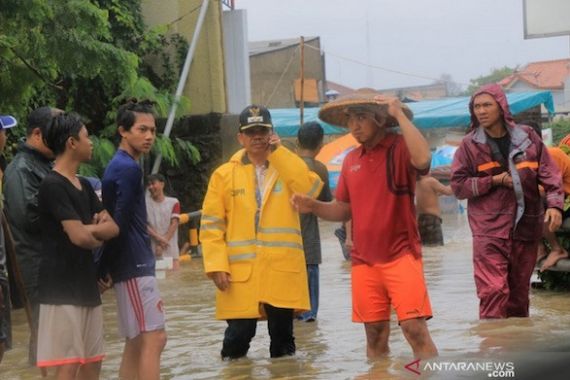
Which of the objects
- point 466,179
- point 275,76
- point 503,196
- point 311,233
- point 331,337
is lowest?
point 331,337

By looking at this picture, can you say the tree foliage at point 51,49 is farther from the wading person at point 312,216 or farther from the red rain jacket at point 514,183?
the red rain jacket at point 514,183

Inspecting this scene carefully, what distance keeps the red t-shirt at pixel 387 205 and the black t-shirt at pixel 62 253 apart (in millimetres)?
1637

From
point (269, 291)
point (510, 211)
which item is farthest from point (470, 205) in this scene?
point (269, 291)

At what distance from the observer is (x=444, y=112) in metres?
30.4

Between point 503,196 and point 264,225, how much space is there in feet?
5.82

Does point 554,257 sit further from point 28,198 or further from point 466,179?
point 28,198

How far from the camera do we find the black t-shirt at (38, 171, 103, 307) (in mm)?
5867

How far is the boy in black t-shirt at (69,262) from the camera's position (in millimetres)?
5840

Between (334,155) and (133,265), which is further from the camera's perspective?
(334,155)

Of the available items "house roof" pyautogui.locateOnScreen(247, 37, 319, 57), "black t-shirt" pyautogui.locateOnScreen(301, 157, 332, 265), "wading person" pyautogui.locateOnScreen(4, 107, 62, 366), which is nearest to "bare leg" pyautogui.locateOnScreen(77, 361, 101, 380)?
"wading person" pyautogui.locateOnScreen(4, 107, 62, 366)

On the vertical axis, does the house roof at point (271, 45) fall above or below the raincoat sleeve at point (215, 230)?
above

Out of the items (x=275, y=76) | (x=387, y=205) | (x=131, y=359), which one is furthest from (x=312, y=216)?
(x=275, y=76)

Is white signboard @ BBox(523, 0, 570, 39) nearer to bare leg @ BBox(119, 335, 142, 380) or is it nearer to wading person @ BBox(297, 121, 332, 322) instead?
wading person @ BBox(297, 121, 332, 322)

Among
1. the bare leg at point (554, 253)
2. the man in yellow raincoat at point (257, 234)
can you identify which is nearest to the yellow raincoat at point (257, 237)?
the man in yellow raincoat at point (257, 234)
